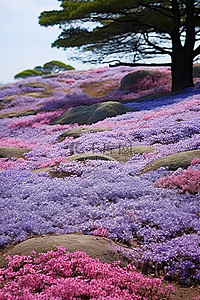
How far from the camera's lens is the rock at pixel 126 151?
12.1m

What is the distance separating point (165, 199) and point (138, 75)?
84.9 ft

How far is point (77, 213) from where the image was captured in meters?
7.97

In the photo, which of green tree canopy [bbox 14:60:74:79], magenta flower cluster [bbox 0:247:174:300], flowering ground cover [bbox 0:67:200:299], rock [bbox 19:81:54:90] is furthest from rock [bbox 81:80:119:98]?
green tree canopy [bbox 14:60:74:79]

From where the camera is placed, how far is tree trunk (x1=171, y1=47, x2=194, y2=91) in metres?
25.4

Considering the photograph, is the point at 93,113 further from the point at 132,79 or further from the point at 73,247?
the point at 73,247

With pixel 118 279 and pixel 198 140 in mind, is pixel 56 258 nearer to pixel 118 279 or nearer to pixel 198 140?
pixel 118 279

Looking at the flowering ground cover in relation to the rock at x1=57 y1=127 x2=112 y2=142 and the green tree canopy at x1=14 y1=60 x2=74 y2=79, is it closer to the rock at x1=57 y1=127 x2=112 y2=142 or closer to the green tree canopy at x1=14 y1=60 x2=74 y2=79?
the rock at x1=57 y1=127 x2=112 y2=142

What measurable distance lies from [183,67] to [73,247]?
71.4ft

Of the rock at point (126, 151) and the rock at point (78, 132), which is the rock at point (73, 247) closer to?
the rock at point (126, 151)

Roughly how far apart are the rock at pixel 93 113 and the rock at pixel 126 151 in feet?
23.0

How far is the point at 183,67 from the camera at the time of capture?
25.5 meters

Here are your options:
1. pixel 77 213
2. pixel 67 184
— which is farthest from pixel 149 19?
pixel 77 213

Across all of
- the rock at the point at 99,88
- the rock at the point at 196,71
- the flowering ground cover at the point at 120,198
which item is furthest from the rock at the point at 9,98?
the flowering ground cover at the point at 120,198

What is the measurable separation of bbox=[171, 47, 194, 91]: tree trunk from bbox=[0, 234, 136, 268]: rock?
20.8 meters
